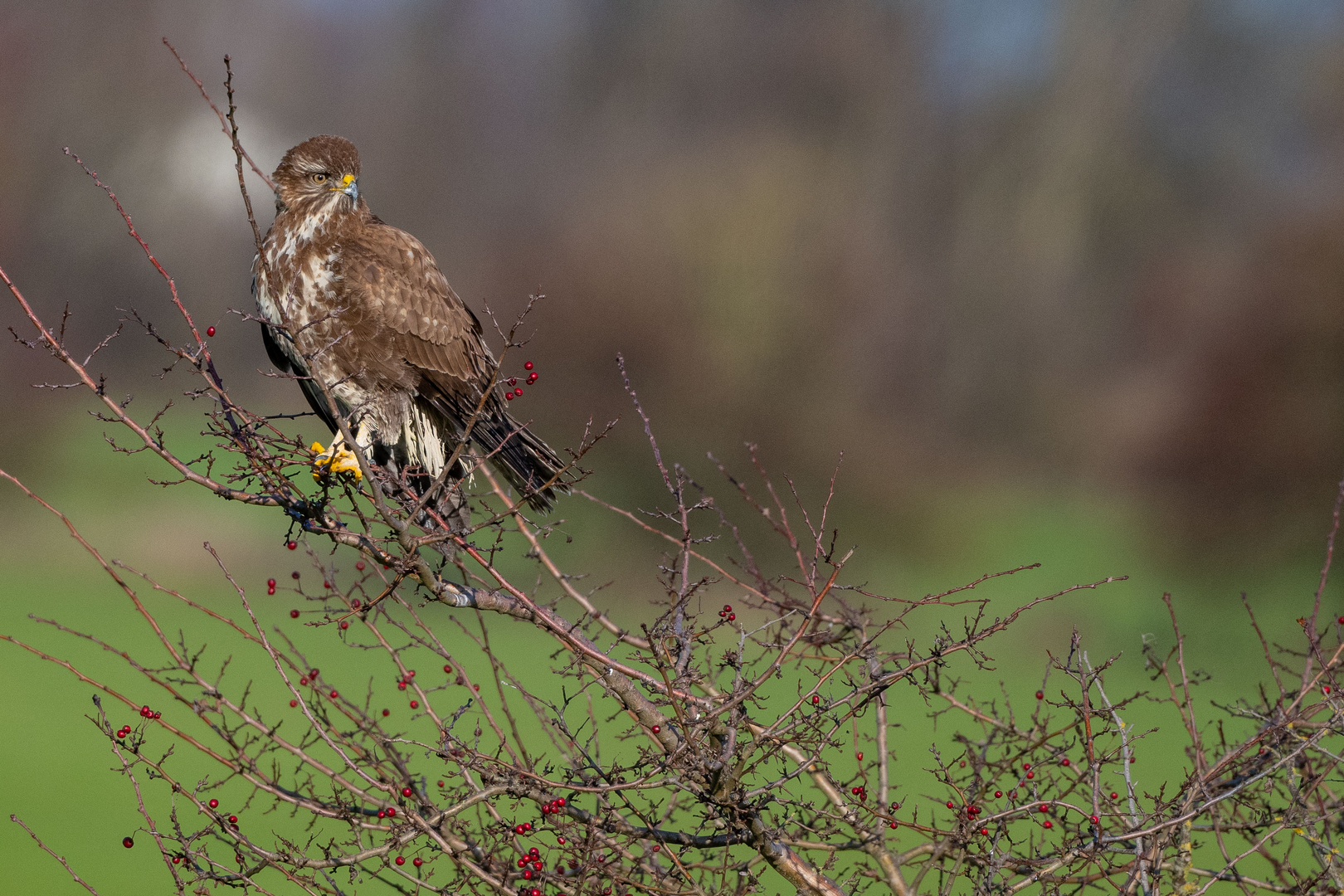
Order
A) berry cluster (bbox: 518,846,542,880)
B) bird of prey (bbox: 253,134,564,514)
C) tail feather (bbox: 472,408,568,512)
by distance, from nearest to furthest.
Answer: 1. berry cluster (bbox: 518,846,542,880)
2. tail feather (bbox: 472,408,568,512)
3. bird of prey (bbox: 253,134,564,514)

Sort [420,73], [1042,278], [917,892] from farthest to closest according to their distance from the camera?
[420,73] < [1042,278] < [917,892]

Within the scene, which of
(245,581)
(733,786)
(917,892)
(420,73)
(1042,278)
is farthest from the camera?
(420,73)

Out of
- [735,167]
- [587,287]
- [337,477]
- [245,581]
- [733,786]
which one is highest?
[735,167]

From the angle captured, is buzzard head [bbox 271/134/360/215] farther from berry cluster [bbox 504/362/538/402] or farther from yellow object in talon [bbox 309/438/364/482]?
berry cluster [bbox 504/362/538/402]

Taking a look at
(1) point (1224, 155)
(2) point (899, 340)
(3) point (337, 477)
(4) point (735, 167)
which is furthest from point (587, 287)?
(3) point (337, 477)

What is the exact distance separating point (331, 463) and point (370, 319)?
2.58 ft

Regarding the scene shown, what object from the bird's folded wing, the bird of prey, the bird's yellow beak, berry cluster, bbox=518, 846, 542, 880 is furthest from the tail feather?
berry cluster, bbox=518, 846, 542, 880

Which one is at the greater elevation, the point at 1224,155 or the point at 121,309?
the point at 1224,155

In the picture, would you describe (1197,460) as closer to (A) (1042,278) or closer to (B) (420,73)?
(A) (1042,278)

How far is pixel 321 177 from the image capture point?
2.96m

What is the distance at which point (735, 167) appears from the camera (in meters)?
10.5

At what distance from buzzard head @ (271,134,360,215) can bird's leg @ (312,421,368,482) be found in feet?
2.42

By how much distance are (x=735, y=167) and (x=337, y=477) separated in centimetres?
879

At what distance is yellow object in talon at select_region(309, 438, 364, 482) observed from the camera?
2080mm
